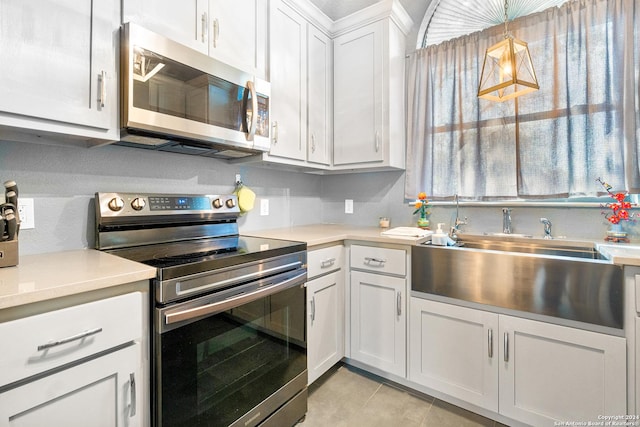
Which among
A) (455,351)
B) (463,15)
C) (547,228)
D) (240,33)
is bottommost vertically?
(455,351)

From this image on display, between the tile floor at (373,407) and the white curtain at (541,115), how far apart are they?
4.34 ft

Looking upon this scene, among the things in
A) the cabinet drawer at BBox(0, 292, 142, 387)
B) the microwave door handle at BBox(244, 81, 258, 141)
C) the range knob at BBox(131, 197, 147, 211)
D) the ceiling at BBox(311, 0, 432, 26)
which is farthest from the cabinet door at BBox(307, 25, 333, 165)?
the cabinet drawer at BBox(0, 292, 142, 387)

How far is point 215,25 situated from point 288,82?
1.88 ft

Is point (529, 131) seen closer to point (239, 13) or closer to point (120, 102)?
point (239, 13)

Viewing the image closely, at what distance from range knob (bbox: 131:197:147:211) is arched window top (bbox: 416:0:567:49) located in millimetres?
2267

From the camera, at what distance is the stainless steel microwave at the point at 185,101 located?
121 cm

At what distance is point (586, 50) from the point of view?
177 centimetres

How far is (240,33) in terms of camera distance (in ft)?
Result: 5.48

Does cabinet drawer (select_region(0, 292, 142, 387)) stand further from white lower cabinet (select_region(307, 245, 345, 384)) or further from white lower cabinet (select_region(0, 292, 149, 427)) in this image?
white lower cabinet (select_region(307, 245, 345, 384))

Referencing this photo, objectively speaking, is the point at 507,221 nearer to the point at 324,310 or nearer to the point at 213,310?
the point at 324,310

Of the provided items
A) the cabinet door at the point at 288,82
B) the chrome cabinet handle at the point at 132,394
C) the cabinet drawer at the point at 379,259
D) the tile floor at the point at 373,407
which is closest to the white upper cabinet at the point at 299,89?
the cabinet door at the point at 288,82

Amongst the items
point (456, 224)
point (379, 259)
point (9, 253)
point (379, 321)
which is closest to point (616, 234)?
point (456, 224)

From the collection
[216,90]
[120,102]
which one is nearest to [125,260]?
[120,102]

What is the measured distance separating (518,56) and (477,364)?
1594mm
